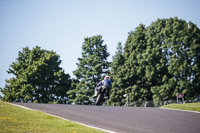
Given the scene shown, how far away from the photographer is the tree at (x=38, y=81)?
48312 millimetres

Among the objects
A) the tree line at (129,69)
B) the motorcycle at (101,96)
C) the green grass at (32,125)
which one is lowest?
the green grass at (32,125)

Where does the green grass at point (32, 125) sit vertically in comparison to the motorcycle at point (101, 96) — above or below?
below

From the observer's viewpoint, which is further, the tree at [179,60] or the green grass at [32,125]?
the tree at [179,60]

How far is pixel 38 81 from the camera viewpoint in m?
49.2

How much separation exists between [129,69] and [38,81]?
1817 cm

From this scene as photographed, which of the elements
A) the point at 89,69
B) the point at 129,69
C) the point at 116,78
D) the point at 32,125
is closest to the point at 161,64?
the point at 129,69

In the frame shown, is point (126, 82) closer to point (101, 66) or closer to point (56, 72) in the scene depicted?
point (101, 66)

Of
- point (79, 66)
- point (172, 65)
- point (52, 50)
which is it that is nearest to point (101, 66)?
point (79, 66)

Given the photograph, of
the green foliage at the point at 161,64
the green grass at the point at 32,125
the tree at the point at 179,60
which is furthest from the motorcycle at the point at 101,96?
the tree at the point at 179,60

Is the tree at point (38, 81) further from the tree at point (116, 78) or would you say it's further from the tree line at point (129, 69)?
the tree at point (116, 78)

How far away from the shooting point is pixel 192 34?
38.6m

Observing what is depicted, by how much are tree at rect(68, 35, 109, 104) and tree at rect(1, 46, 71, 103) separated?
2.98m

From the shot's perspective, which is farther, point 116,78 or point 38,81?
point 38,81

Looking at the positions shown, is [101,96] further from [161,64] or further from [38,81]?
[38,81]
